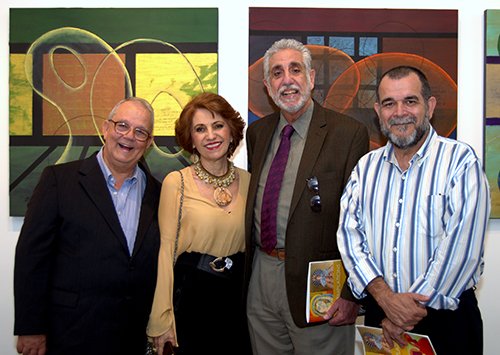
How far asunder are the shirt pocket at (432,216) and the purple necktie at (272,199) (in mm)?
757

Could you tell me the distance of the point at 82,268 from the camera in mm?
1737

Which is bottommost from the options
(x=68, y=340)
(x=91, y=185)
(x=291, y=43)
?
(x=68, y=340)

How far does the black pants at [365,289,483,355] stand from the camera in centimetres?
152

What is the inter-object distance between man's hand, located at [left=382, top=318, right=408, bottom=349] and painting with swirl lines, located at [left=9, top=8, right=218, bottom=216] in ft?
6.87

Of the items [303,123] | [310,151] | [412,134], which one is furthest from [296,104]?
[412,134]

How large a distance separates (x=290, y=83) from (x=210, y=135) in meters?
0.61

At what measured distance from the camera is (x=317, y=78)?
8.61ft

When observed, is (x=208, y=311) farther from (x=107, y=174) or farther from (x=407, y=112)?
(x=407, y=112)

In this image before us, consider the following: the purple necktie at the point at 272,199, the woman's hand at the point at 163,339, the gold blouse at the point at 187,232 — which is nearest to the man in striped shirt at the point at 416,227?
the purple necktie at the point at 272,199

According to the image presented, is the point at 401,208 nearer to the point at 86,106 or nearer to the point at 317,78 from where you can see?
the point at 317,78

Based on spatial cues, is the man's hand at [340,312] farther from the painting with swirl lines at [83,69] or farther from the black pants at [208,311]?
the painting with swirl lines at [83,69]
